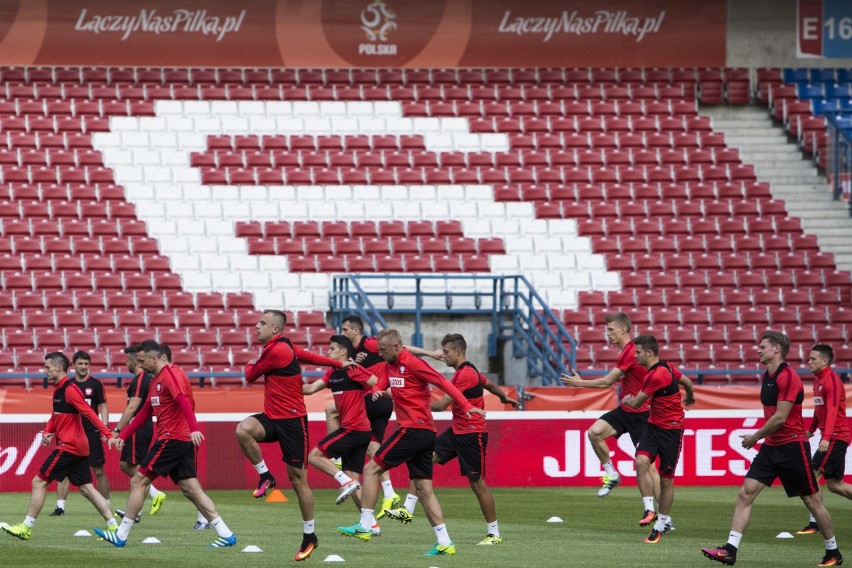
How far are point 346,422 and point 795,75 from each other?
70.7ft

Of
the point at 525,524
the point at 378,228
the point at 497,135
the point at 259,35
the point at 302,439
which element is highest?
the point at 259,35

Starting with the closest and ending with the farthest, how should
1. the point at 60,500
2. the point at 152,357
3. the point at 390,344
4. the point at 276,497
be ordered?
the point at 390,344
the point at 152,357
the point at 60,500
the point at 276,497

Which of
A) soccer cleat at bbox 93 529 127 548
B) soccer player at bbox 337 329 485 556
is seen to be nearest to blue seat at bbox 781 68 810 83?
soccer player at bbox 337 329 485 556

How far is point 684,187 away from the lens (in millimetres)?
30047

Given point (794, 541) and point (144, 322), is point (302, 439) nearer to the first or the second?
point (794, 541)

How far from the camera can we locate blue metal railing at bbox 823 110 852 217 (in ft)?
98.0

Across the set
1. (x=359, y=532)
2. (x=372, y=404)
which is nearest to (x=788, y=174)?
(x=372, y=404)

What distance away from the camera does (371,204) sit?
28.6 metres

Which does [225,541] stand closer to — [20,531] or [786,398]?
[20,531]

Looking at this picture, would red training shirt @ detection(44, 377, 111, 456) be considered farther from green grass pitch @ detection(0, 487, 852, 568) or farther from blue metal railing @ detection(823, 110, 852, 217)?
blue metal railing @ detection(823, 110, 852, 217)

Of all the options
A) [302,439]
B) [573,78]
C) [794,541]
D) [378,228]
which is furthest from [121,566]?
[573,78]

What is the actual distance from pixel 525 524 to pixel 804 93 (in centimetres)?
2031

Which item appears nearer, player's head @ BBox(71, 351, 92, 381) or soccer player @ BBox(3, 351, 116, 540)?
soccer player @ BBox(3, 351, 116, 540)

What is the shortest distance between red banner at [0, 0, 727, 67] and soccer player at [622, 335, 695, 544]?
1911cm
